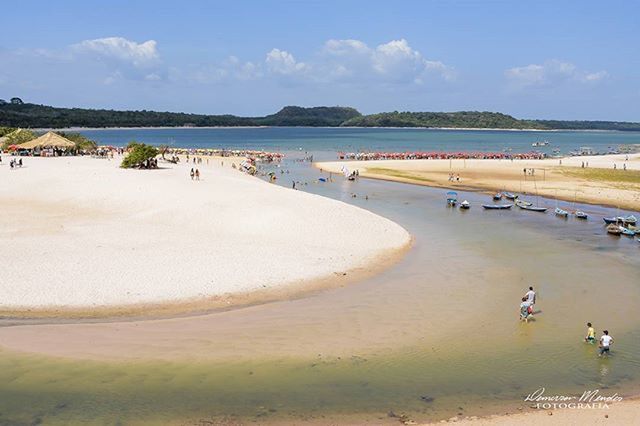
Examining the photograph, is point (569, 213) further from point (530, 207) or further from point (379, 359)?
point (379, 359)

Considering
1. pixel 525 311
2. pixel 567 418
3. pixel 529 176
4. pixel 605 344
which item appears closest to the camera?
pixel 567 418

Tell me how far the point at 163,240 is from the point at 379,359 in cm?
1370

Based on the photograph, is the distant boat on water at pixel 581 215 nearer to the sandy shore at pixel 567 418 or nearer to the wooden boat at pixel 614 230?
the wooden boat at pixel 614 230

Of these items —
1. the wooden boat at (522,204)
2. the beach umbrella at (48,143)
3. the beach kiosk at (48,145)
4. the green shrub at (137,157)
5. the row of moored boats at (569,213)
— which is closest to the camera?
the row of moored boats at (569,213)

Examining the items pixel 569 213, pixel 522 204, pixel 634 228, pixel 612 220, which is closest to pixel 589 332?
pixel 634 228

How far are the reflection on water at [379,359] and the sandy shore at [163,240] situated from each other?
2606mm

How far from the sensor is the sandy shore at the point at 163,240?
19.7 metres

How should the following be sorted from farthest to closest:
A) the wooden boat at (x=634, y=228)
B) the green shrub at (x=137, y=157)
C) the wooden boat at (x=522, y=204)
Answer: the green shrub at (x=137, y=157) < the wooden boat at (x=522, y=204) < the wooden boat at (x=634, y=228)

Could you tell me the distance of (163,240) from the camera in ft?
84.7

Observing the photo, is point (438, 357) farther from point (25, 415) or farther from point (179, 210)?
point (179, 210)

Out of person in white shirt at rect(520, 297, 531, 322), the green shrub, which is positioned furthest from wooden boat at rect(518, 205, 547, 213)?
the green shrub

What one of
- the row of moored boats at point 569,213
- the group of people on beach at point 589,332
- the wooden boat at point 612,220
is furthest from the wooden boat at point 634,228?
the group of people on beach at point 589,332

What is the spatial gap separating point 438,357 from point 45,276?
13609mm

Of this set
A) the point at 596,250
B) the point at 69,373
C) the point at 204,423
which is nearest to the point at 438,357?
the point at 204,423
